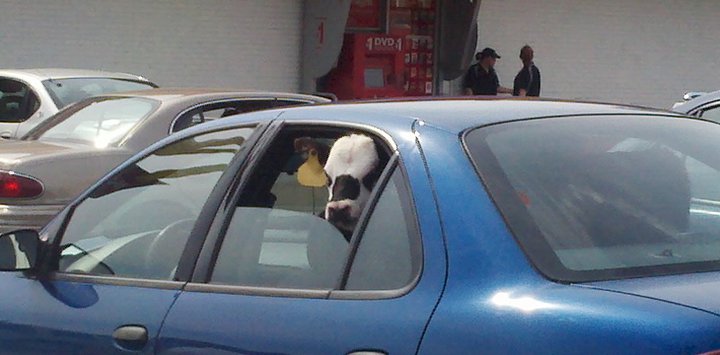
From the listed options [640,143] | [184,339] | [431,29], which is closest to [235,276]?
[184,339]

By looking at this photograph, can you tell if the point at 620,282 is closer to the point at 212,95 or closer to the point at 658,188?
the point at 658,188

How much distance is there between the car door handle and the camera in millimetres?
3842

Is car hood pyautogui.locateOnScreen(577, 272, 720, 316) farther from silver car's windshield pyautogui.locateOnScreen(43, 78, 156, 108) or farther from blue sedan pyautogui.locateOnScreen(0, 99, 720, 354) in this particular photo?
silver car's windshield pyautogui.locateOnScreen(43, 78, 156, 108)

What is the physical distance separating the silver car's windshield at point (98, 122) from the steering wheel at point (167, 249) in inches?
188

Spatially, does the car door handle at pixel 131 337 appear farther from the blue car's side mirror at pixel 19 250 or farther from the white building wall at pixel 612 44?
the white building wall at pixel 612 44

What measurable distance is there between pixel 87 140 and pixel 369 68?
10060 millimetres

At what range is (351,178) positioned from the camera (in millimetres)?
3752

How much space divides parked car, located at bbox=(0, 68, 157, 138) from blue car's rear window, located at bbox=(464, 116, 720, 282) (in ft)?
26.5

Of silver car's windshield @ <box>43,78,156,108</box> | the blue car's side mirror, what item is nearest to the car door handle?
the blue car's side mirror

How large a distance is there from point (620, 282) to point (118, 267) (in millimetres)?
1844

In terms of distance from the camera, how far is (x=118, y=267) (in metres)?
4.24

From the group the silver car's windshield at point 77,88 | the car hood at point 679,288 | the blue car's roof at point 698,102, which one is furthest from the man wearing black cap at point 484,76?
the car hood at point 679,288

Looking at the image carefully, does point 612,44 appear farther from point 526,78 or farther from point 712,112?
point 712,112

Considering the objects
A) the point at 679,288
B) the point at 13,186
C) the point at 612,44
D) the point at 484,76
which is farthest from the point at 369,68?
the point at 679,288
